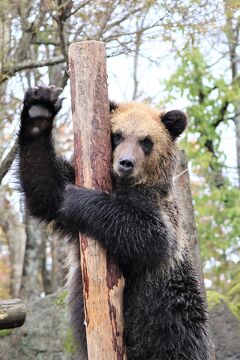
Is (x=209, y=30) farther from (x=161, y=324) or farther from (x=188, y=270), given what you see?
(x=161, y=324)

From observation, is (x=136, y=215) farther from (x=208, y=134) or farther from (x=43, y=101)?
(x=208, y=134)

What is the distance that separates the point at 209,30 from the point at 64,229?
427cm

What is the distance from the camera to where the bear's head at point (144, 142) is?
5.85m

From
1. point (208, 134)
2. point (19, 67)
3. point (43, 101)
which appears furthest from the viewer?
point (208, 134)

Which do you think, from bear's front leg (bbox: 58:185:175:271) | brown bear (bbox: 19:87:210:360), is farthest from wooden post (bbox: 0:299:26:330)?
bear's front leg (bbox: 58:185:175:271)

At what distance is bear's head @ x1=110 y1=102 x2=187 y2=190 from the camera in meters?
5.85

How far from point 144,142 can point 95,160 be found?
80 centimetres

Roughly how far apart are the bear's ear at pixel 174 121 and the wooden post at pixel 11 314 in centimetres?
282

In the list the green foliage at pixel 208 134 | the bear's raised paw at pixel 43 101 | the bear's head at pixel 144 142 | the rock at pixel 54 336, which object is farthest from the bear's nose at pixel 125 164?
the green foliage at pixel 208 134

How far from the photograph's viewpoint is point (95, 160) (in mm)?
5598

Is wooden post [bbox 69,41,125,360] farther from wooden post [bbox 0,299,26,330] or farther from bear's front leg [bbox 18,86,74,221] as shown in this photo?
wooden post [bbox 0,299,26,330]

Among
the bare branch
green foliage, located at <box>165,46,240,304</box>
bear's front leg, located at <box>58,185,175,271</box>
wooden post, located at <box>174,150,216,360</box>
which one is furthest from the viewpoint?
green foliage, located at <box>165,46,240,304</box>

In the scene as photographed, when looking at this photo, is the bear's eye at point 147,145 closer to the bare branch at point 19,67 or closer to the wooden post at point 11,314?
the wooden post at point 11,314

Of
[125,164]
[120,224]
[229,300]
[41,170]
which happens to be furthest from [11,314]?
[229,300]
